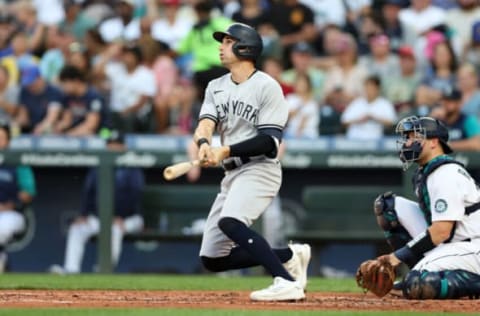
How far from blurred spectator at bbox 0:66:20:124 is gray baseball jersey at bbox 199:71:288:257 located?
6049 mm

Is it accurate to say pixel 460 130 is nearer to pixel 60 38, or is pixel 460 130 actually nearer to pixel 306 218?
pixel 306 218

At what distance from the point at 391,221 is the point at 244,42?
1.46m

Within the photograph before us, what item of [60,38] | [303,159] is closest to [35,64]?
[60,38]

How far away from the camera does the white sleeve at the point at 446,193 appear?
692 cm

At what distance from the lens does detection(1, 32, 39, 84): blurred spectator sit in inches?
531

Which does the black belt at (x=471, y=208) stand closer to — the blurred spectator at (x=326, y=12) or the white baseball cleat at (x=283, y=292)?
the white baseball cleat at (x=283, y=292)

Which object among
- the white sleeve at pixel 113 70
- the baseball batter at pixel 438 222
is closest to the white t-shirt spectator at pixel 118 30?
the white sleeve at pixel 113 70

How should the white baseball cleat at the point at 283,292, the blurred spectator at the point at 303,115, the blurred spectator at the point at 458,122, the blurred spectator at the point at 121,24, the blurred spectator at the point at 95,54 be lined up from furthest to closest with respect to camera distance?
the blurred spectator at the point at 121,24 < the blurred spectator at the point at 95,54 < the blurred spectator at the point at 303,115 < the blurred spectator at the point at 458,122 < the white baseball cleat at the point at 283,292

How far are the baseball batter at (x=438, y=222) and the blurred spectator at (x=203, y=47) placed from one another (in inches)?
219

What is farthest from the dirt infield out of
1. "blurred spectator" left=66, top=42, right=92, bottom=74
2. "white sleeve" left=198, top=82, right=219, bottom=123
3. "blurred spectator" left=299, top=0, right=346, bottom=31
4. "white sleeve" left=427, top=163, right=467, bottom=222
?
"blurred spectator" left=299, top=0, right=346, bottom=31

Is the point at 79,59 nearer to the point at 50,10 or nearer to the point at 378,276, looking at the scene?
the point at 50,10

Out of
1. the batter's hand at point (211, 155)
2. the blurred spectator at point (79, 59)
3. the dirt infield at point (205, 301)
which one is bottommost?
the dirt infield at point (205, 301)

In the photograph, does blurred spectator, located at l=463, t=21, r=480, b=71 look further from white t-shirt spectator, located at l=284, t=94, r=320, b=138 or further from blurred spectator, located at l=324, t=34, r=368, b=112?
white t-shirt spectator, located at l=284, t=94, r=320, b=138

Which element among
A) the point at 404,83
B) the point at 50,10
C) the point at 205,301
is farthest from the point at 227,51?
the point at 50,10
